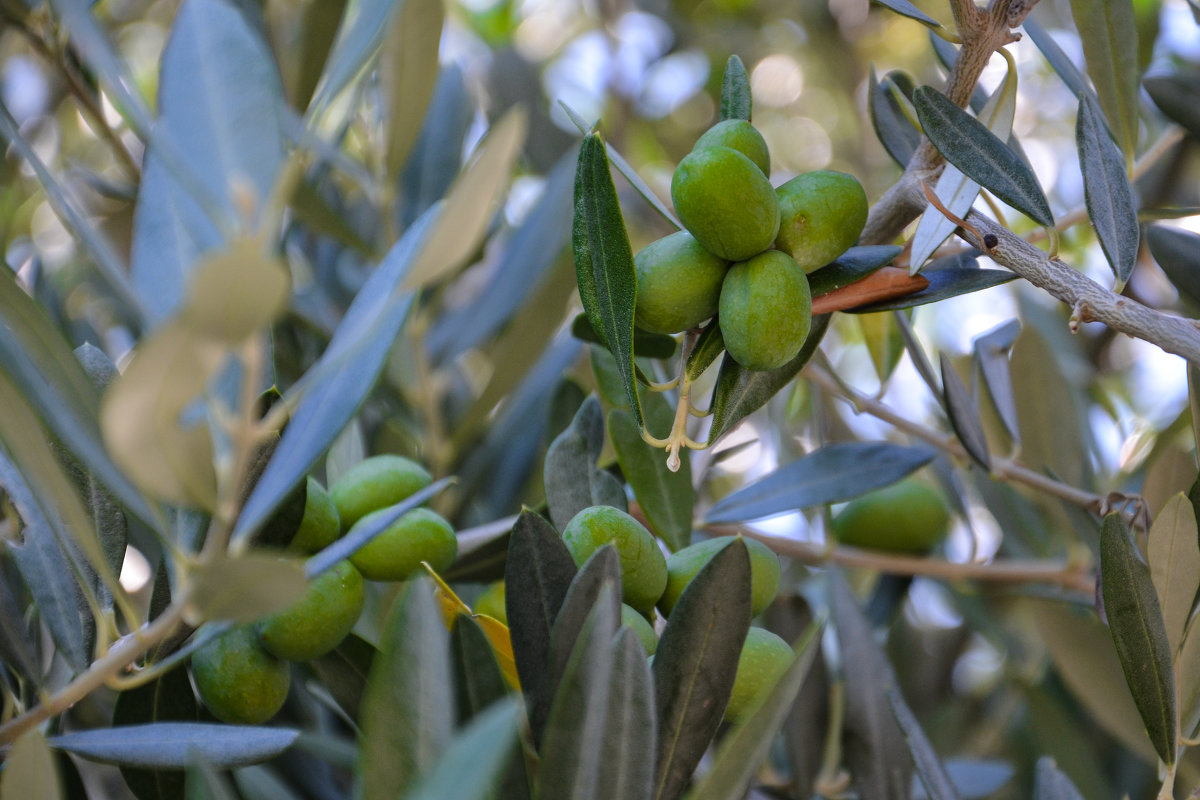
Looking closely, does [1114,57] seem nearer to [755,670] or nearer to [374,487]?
[755,670]

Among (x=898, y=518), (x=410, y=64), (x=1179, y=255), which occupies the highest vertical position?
(x=410, y=64)

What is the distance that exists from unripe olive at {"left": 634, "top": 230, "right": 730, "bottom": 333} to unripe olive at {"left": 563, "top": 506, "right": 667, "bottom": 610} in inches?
5.1

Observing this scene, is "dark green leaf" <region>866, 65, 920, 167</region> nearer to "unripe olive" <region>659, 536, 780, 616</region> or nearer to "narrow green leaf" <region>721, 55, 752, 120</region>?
"narrow green leaf" <region>721, 55, 752, 120</region>

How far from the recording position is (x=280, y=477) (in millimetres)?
492

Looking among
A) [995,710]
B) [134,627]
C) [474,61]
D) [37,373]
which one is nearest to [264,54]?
[37,373]


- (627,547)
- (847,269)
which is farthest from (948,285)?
(627,547)

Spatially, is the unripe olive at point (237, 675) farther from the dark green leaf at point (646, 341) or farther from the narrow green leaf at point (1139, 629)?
the narrow green leaf at point (1139, 629)

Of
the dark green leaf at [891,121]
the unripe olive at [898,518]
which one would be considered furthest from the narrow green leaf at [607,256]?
the unripe olive at [898,518]

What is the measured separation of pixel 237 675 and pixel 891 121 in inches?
26.9

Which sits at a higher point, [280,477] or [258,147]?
[258,147]

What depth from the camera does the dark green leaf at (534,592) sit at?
58 cm

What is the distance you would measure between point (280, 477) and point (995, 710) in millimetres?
1239

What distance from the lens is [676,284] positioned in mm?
602

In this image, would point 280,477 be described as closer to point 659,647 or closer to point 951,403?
point 659,647
